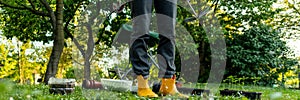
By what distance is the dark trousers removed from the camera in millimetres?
2637

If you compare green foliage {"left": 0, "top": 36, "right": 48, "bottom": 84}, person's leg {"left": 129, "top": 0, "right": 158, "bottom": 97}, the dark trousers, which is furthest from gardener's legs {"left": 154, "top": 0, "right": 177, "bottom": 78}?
green foliage {"left": 0, "top": 36, "right": 48, "bottom": 84}

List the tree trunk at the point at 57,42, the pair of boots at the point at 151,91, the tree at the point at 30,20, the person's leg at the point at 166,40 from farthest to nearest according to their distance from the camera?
1. the tree at the point at 30,20
2. the tree trunk at the point at 57,42
3. the person's leg at the point at 166,40
4. the pair of boots at the point at 151,91

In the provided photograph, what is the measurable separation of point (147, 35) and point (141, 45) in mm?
95

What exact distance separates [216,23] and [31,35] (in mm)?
6854

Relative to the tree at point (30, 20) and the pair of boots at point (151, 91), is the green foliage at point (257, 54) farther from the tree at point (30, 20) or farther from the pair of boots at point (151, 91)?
the pair of boots at point (151, 91)

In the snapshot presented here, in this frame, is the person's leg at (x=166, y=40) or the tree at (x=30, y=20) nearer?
the person's leg at (x=166, y=40)

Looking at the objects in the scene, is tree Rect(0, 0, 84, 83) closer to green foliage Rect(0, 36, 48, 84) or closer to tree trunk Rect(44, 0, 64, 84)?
tree trunk Rect(44, 0, 64, 84)

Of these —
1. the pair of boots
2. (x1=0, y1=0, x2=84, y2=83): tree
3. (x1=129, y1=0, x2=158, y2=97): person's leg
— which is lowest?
the pair of boots

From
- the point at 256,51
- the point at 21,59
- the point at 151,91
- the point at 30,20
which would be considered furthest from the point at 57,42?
the point at 21,59

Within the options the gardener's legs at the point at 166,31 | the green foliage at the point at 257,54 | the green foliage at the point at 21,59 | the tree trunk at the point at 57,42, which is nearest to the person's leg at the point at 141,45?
the gardener's legs at the point at 166,31

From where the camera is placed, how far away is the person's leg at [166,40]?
2.76 m

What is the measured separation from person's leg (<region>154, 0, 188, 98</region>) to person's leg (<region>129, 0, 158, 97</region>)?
138mm

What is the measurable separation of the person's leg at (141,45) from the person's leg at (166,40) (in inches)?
5.4

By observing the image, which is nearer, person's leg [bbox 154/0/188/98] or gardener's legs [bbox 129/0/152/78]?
gardener's legs [bbox 129/0/152/78]
